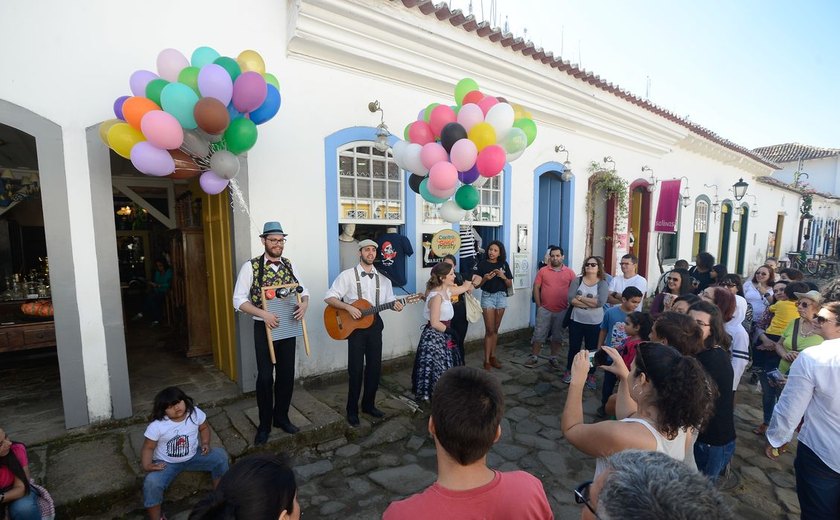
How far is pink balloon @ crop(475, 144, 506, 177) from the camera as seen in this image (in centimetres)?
364

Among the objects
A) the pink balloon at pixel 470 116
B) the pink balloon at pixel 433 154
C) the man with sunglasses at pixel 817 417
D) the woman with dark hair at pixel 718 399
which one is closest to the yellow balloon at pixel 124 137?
the pink balloon at pixel 433 154

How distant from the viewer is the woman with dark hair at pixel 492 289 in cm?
558

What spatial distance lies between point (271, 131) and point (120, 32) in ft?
4.63

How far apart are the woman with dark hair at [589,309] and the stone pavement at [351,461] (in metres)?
0.81

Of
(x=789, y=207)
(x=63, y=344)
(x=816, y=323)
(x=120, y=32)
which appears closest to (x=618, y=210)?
A: (x=816, y=323)

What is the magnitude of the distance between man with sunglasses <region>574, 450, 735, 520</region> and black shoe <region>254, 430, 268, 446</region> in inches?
124

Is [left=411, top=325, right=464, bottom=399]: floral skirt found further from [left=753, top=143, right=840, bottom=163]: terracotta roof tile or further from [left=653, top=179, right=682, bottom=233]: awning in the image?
[left=753, top=143, right=840, bottom=163]: terracotta roof tile

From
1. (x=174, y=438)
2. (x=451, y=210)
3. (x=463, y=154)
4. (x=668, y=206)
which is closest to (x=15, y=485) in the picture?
(x=174, y=438)

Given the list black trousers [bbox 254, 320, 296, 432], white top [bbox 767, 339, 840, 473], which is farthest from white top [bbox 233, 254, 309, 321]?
white top [bbox 767, 339, 840, 473]

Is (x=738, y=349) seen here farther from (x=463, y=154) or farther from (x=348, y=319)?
(x=348, y=319)

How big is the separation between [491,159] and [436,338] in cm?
190

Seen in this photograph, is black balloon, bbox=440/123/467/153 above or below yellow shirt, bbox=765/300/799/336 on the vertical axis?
above

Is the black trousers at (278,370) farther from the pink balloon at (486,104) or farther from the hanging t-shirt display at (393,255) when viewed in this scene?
the pink balloon at (486,104)

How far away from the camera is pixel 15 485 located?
2.18 meters
